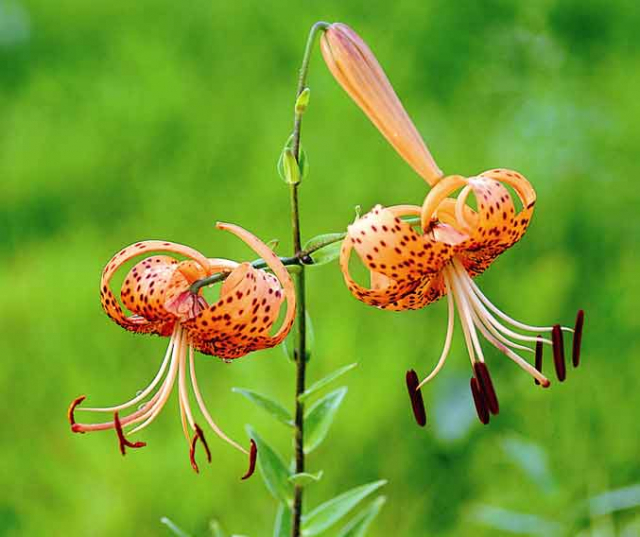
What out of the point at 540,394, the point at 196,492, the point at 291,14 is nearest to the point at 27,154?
the point at 291,14

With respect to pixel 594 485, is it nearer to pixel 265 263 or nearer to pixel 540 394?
pixel 540 394

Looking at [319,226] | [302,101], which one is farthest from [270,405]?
[319,226]

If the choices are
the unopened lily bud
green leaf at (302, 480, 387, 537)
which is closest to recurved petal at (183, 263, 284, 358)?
the unopened lily bud

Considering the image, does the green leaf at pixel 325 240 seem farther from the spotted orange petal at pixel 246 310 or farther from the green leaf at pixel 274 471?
the green leaf at pixel 274 471

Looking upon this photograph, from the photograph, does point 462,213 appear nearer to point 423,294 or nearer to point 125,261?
point 423,294

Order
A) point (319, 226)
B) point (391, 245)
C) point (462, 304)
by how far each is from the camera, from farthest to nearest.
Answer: point (319, 226)
point (462, 304)
point (391, 245)

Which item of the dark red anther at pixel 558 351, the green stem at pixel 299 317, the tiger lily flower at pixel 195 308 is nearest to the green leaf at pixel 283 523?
the green stem at pixel 299 317
